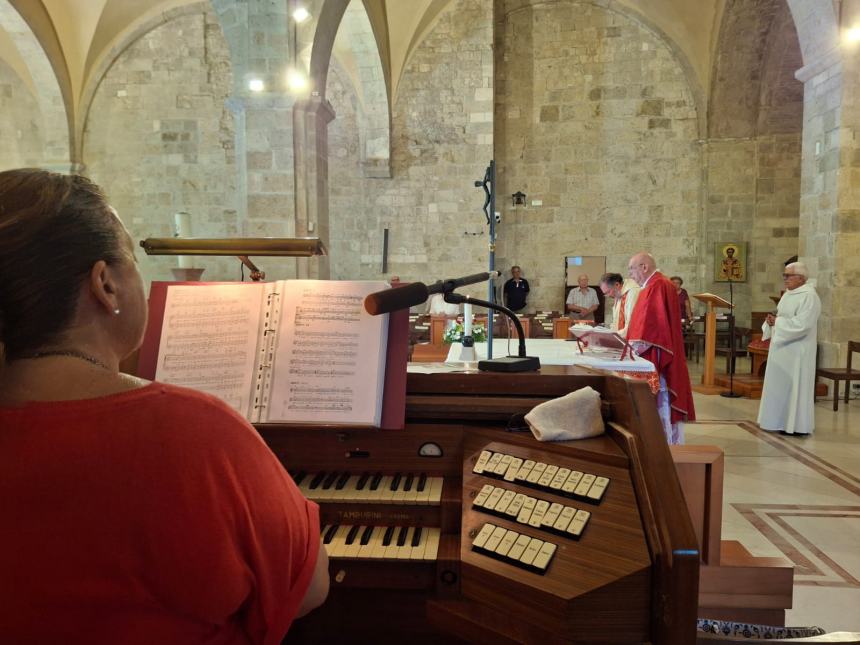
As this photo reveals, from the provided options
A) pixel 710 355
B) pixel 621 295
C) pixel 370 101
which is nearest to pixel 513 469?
pixel 621 295

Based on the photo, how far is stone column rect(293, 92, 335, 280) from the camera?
247 inches

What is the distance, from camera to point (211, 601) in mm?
810

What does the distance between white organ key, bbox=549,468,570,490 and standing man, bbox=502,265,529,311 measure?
10682 mm

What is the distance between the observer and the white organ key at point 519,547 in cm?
124

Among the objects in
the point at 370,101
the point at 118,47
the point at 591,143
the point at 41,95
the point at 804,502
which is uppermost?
the point at 118,47

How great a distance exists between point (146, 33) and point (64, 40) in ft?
5.57

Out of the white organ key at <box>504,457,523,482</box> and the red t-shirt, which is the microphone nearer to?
the white organ key at <box>504,457,523,482</box>

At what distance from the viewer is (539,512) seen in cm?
133

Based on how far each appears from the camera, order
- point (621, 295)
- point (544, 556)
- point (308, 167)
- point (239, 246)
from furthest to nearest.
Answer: point (308, 167) < point (621, 295) < point (239, 246) < point (544, 556)

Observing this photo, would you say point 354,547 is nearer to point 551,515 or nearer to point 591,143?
point 551,515

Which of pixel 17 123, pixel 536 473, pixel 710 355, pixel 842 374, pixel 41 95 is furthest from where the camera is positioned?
pixel 17 123

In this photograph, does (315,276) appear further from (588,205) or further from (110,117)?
(110,117)

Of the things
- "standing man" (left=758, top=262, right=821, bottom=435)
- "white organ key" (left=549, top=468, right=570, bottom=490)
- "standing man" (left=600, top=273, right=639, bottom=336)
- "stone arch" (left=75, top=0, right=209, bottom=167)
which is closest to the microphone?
Result: "white organ key" (left=549, top=468, right=570, bottom=490)

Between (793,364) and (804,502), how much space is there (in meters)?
2.42
